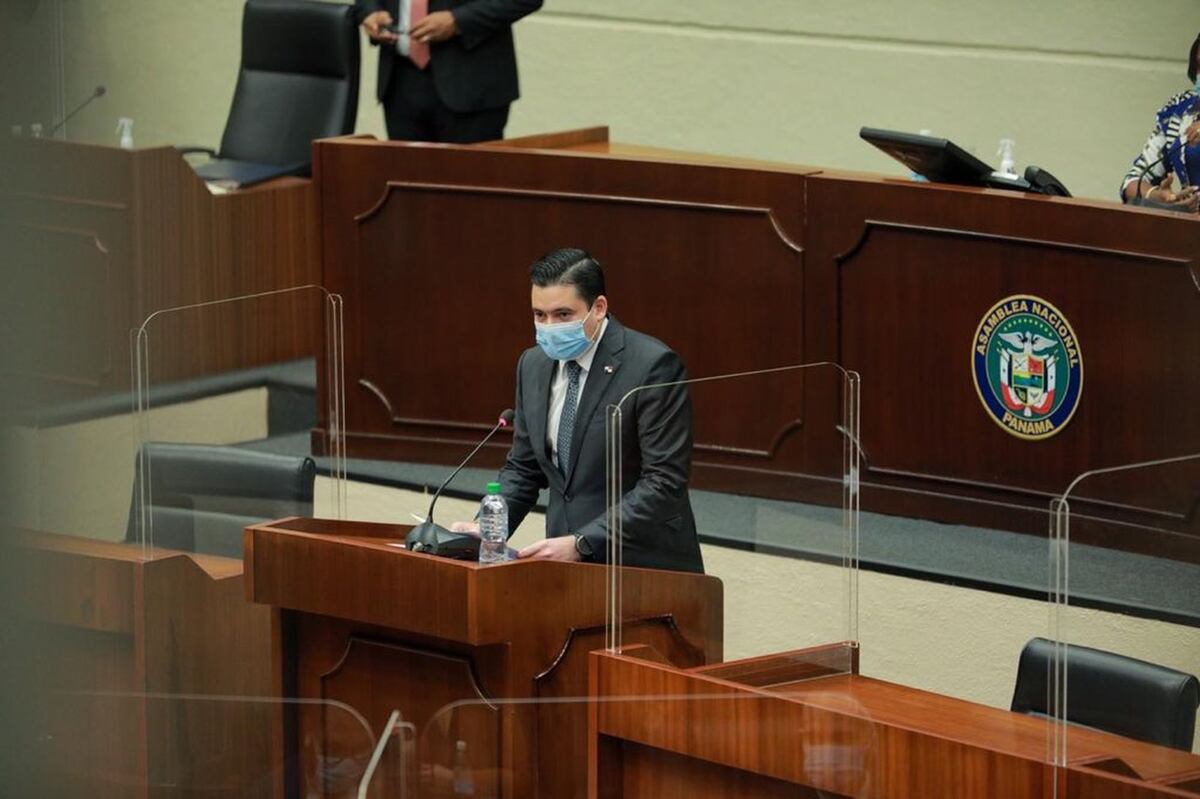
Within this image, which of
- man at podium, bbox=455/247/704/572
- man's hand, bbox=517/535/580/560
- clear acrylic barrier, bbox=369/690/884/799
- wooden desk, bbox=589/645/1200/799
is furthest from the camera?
man at podium, bbox=455/247/704/572

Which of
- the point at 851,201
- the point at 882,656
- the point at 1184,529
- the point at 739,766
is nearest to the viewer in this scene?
the point at 1184,529

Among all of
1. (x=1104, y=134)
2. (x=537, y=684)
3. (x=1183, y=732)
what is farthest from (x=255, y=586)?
(x=1104, y=134)

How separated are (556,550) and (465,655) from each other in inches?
9.4

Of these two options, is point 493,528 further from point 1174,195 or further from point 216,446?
point 1174,195

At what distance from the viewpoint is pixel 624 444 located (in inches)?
109

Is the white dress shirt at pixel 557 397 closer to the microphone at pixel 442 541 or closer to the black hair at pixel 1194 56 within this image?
the microphone at pixel 442 541

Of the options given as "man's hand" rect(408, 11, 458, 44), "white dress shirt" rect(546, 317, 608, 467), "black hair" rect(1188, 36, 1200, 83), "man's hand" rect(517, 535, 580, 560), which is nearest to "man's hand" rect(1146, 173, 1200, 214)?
"black hair" rect(1188, 36, 1200, 83)

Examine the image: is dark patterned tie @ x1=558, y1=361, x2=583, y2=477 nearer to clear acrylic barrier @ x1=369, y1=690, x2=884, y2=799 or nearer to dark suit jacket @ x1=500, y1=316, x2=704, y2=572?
dark suit jacket @ x1=500, y1=316, x2=704, y2=572

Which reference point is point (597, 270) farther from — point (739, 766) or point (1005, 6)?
point (1005, 6)

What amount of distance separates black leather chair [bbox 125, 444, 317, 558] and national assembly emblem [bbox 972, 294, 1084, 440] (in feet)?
5.22

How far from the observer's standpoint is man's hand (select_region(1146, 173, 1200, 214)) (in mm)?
3912

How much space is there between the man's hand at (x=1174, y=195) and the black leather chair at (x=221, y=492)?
1.93 m

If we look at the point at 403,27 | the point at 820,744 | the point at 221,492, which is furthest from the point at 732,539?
the point at 403,27

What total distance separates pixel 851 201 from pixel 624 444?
1.67 m
